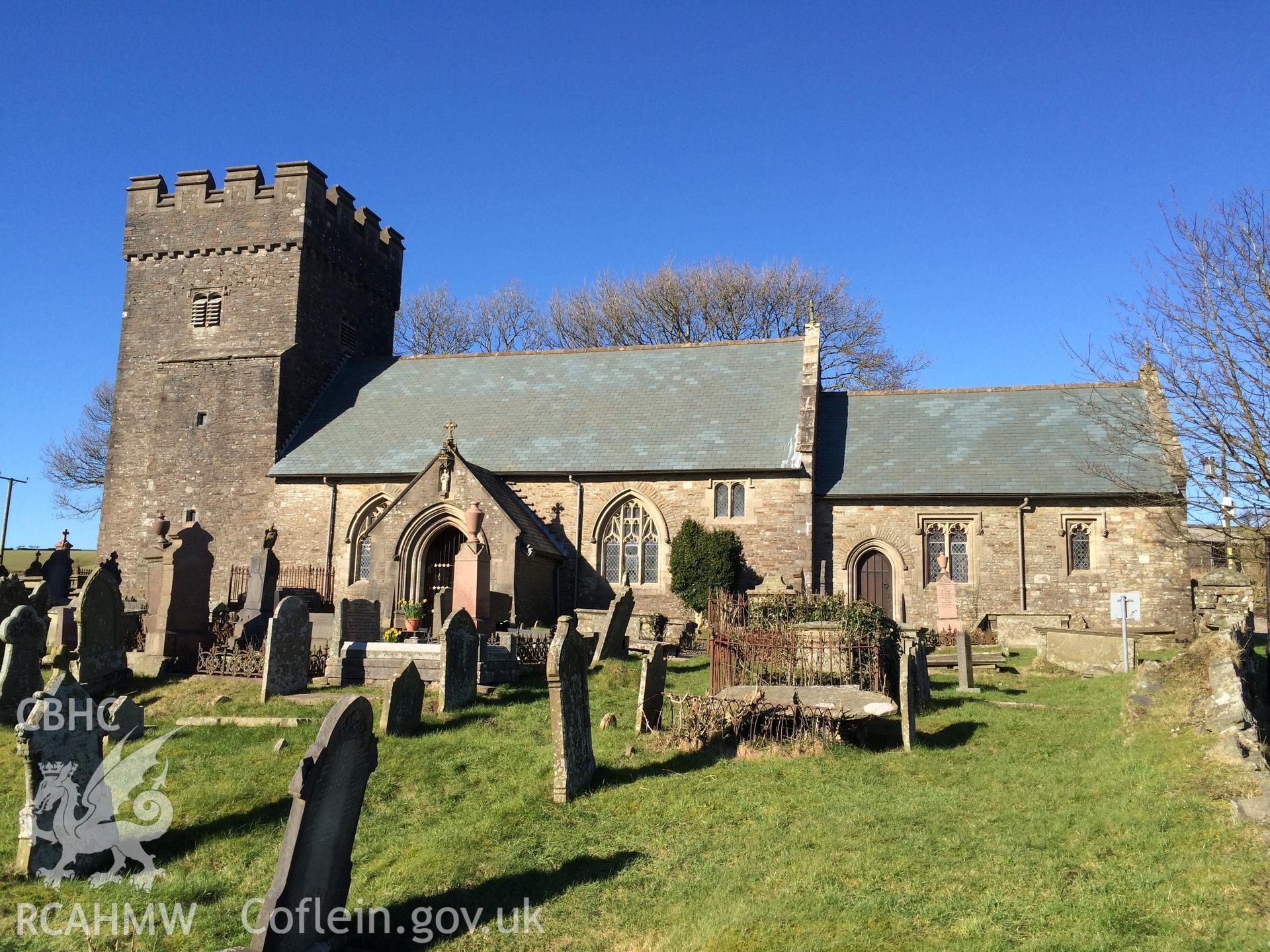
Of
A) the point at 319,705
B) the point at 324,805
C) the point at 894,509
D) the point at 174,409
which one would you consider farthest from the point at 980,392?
the point at 324,805

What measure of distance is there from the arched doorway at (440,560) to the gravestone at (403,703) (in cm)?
1110

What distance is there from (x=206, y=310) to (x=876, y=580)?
2079 centimetres

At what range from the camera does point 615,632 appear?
661 inches

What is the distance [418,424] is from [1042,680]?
708 inches

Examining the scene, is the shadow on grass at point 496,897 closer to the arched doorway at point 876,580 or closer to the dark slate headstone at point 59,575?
the arched doorway at point 876,580

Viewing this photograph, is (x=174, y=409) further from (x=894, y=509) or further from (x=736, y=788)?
(x=736, y=788)

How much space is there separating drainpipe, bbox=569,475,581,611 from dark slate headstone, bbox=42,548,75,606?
41.0 feet

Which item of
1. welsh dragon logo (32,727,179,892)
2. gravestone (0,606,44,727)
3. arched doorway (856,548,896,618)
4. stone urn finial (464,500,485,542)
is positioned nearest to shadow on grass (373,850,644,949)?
welsh dragon logo (32,727,179,892)

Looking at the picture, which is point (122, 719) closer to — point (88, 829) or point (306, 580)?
point (88, 829)

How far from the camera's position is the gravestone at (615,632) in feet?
54.0

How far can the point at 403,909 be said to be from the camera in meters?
6.84

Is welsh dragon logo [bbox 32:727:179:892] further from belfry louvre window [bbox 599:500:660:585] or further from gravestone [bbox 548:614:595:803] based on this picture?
belfry louvre window [bbox 599:500:660:585]

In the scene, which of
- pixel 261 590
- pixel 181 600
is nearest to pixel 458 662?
pixel 181 600

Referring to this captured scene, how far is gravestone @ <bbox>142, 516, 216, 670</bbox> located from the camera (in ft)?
54.0
